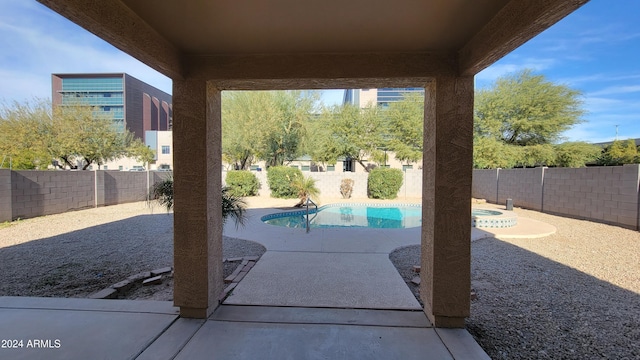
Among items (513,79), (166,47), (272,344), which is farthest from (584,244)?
(513,79)

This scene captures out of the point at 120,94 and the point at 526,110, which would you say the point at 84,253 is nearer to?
the point at 526,110

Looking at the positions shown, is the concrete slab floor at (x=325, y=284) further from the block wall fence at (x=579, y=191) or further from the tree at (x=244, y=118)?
the tree at (x=244, y=118)

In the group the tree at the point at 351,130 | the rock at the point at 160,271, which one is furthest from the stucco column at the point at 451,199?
the tree at the point at 351,130

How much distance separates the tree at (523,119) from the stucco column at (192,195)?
17.2 meters

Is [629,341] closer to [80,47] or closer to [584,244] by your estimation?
[584,244]

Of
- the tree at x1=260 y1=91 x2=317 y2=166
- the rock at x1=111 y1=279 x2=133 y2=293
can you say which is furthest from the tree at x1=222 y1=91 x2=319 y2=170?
the rock at x1=111 y1=279 x2=133 y2=293

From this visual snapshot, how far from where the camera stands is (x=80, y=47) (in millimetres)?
9703

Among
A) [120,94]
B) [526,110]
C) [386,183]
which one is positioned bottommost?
[386,183]

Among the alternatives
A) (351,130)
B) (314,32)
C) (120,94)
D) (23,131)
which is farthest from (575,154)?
→ (120,94)

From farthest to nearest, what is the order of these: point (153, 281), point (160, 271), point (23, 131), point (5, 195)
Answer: point (23, 131) < point (5, 195) < point (160, 271) < point (153, 281)

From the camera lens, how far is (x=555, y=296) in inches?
133

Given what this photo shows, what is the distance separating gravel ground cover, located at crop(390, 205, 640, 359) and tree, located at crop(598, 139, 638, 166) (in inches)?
644

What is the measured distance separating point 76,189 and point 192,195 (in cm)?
1037

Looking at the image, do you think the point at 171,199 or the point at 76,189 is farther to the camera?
the point at 76,189
